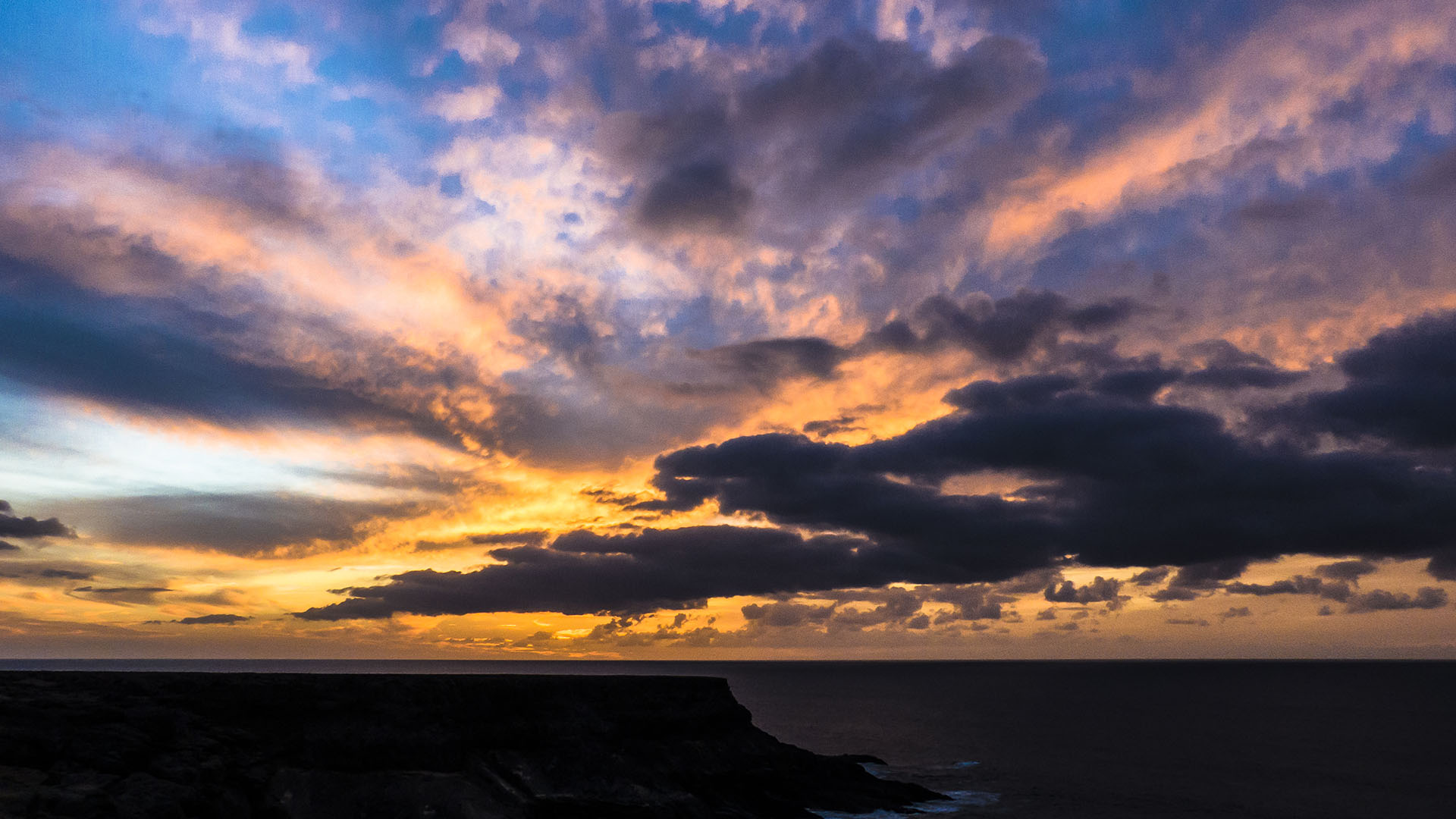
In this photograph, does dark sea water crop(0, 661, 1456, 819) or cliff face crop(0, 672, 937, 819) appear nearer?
cliff face crop(0, 672, 937, 819)

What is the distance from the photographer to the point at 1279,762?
214 feet

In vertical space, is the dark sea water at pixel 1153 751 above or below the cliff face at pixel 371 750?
below

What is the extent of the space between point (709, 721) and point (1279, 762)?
49.2 m

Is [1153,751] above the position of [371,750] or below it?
below

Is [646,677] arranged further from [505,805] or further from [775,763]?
[505,805]

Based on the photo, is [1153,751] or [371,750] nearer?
[371,750]

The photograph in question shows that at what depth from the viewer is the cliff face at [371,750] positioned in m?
25.3

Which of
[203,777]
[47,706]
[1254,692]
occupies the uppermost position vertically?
[47,706]

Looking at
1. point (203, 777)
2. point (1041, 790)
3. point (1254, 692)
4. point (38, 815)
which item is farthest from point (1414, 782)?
point (1254, 692)

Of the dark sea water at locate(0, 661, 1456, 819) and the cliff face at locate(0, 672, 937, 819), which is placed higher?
the cliff face at locate(0, 672, 937, 819)

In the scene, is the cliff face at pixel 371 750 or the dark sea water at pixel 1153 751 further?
the dark sea water at pixel 1153 751

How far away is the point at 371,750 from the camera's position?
31.2 m

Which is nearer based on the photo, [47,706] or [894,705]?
[47,706]

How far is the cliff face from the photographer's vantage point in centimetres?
2534
